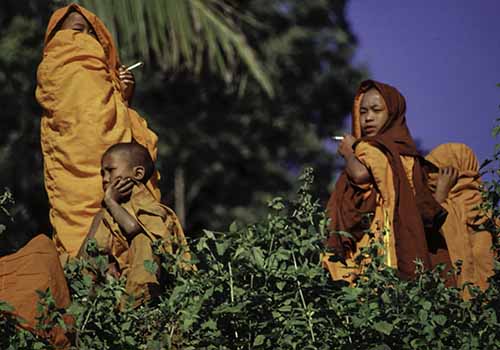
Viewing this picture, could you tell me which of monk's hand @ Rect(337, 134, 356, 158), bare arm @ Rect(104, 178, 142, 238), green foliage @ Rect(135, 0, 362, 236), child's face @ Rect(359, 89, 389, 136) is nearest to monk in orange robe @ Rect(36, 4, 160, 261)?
bare arm @ Rect(104, 178, 142, 238)

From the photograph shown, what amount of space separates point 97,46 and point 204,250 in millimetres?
2343

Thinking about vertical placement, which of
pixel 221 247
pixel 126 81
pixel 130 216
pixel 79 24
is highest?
pixel 79 24

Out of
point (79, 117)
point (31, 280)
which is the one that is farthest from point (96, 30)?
point (31, 280)

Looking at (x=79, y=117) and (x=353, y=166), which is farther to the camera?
(x=353, y=166)

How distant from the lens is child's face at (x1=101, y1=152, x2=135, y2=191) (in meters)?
6.02

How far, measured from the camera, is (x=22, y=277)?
487 centimetres

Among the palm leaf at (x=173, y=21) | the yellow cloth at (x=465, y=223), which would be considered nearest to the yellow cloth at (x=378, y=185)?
the yellow cloth at (x=465, y=223)

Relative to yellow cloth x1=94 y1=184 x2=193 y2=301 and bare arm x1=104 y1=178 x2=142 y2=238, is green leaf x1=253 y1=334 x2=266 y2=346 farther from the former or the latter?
bare arm x1=104 y1=178 x2=142 y2=238

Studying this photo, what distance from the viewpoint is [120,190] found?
19.6 feet

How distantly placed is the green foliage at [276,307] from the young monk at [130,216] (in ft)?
2.71

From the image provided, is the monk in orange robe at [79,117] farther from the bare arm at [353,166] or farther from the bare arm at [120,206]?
the bare arm at [353,166]

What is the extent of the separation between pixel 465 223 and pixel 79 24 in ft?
7.95

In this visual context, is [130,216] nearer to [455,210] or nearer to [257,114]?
[455,210]

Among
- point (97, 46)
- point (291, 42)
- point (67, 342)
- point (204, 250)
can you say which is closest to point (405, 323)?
point (204, 250)
